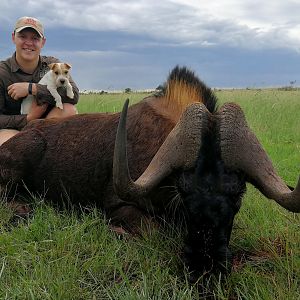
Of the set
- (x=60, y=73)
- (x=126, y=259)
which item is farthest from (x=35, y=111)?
(x=126, y=259)

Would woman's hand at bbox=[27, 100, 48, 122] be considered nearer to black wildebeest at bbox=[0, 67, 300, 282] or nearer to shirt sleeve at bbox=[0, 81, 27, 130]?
shirt sleeve at bbox=[0, 81, 27, 130]

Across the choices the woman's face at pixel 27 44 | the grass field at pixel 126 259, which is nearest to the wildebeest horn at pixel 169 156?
the grass field at pixel 126 259

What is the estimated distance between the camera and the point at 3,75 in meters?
6.96

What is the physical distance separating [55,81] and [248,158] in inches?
160

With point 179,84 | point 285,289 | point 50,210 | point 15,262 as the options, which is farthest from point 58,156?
point 285,289

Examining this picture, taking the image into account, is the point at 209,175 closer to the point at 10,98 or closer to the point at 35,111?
the point at 35,111

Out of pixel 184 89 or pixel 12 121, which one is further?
pixel 12 121

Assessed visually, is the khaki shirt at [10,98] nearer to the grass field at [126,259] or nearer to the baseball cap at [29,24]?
the baseball cap at [29,24]

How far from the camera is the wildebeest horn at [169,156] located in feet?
11.0

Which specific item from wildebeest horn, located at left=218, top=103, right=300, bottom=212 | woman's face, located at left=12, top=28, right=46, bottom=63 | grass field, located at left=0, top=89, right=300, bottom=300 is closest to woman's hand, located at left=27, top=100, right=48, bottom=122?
woman's face, located at left=12, top=28, right=46, bottom=63

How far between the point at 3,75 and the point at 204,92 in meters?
3.45

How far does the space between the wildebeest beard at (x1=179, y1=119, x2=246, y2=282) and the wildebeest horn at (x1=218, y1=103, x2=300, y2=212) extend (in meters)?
0.08

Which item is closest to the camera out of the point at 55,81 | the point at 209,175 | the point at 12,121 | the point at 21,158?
the point at 209,175

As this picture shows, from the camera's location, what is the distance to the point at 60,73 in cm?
696
